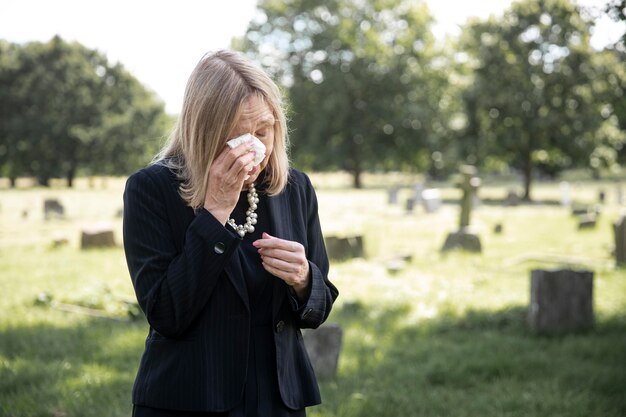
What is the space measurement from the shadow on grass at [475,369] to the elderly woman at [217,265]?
2.71 metres

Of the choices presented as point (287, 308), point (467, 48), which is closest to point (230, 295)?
point (287, 308)

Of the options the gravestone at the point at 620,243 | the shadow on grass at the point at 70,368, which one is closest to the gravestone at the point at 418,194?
the gravestone at the point at 620,243

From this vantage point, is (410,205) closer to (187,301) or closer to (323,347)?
(323,347)

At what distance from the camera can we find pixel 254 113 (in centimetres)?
214

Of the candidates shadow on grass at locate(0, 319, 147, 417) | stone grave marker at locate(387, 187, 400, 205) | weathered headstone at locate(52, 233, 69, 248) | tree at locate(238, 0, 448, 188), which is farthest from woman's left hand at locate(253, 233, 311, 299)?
tree at locate(238, 0, 448, 188)

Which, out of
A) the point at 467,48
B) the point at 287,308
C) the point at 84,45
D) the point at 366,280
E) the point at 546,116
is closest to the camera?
the point at 287,308

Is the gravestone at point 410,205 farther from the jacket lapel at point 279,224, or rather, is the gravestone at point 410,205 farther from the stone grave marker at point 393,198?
the jacket lapel at point 279,224

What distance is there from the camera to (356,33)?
47531mm

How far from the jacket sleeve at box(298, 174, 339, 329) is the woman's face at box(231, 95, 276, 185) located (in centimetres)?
36

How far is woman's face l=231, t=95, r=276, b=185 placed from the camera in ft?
6.98

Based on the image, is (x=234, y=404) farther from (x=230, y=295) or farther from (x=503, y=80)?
(x=503, y=80)

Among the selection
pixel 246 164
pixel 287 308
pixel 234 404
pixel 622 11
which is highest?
pixel 622 11

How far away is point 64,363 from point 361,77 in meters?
43.5

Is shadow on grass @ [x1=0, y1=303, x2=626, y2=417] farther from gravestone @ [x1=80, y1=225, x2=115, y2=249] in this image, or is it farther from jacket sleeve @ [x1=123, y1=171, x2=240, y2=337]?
gravestone @ [x1=80, y1=225, x2=115, y2=249]
